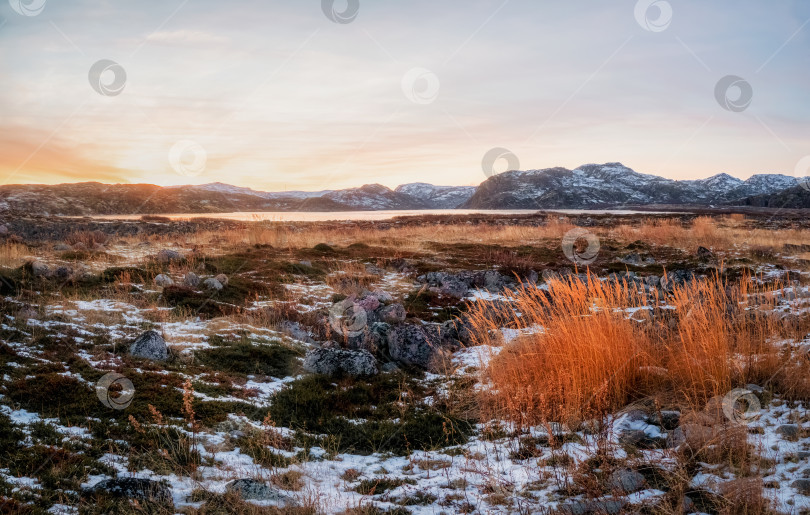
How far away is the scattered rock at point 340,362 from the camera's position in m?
8.04

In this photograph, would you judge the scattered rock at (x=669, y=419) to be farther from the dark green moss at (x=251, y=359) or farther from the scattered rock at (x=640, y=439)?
the dark green moss at (x=251, y=359)

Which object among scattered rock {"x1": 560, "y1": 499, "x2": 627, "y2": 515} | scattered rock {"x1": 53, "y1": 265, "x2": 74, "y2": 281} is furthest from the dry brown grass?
scattered rock {"x1": 560, "y1": 499, "x2": 627, "y2": 515}

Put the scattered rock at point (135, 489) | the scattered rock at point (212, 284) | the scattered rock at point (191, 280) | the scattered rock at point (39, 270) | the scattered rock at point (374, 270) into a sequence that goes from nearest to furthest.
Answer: the scattered rock at point (135, 489)
the scattered rock at point (39, 270)
the scattered rock at point (212, 284)
the scattered rock at point (191, 280)
the scattered rock at point (374, 270)

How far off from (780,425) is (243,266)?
16.1 m

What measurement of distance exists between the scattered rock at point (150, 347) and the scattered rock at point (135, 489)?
390 centimetres

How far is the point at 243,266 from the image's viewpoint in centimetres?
1694

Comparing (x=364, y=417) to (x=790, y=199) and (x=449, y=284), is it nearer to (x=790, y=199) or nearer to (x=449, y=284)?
(x=449, y=284)

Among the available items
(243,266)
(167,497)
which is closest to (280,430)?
(167,497)

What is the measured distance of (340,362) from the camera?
812cm

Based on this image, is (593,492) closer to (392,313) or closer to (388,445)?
(388,445)

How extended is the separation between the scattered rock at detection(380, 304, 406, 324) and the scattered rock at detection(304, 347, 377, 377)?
2.58 metres

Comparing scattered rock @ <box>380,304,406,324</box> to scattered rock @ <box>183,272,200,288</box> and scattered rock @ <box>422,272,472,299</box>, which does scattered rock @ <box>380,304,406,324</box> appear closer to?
scattered rock @ <box>422,272,472,299</box>

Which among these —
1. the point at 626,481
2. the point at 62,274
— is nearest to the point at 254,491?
the point at 626,481

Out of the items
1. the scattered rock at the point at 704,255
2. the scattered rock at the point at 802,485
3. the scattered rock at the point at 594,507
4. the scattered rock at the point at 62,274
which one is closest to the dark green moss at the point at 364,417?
the scattered rock at the point at 594,507
